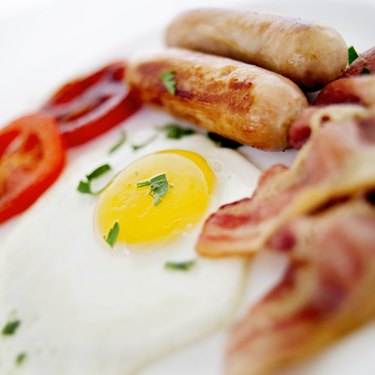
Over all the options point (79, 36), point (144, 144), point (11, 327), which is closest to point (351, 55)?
point (144, 144)

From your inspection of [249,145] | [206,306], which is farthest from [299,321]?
[249,145]

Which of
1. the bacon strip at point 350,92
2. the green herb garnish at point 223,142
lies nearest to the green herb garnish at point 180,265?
the green herb garnish at point 223,142

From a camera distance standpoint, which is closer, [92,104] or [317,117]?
[317,117]

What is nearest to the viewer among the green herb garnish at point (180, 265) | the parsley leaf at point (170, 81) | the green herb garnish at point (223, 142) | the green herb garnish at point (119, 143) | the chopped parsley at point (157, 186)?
the green herb garnish at point (180, 265)

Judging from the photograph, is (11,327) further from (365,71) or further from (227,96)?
(365,71)

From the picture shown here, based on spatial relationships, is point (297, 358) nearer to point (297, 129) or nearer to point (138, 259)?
point (138, 259)

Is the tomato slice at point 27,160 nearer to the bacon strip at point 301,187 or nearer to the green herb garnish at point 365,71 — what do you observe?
the bacon strip at point 301,187
